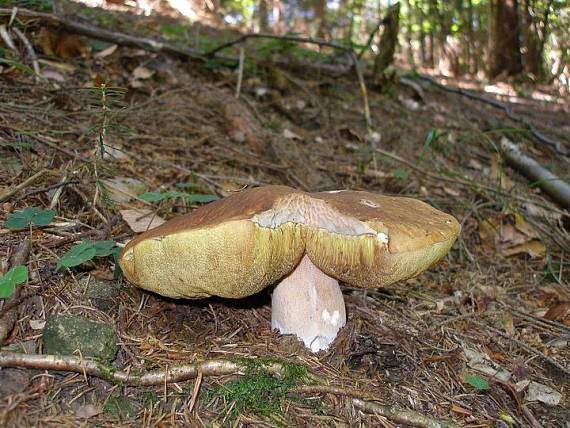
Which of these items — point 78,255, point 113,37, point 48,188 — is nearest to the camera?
point 78,255

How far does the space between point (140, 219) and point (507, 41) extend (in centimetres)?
870

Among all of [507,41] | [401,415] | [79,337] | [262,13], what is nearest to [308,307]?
[401,415]

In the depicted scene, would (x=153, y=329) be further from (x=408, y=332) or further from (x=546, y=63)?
(x=546, y=63)

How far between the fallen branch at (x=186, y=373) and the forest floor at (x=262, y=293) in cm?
1

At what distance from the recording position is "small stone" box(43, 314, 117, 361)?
1.46 meters

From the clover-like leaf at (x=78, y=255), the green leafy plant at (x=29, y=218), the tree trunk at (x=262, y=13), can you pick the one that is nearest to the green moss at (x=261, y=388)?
the clover-like leaf at (x=78, y=255)

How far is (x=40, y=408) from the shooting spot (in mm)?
1301

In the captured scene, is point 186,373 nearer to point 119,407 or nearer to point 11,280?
point 119,407

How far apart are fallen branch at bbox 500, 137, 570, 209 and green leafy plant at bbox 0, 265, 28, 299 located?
11.5 feet

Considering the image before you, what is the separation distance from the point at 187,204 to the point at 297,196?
1247 millimetres

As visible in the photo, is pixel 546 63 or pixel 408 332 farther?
pixel 546 63

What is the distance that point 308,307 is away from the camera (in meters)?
1.85

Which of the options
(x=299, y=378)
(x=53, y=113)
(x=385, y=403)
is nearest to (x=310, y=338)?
(x=299, y=378)

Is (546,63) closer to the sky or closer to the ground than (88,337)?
Answer: closer to the sky
